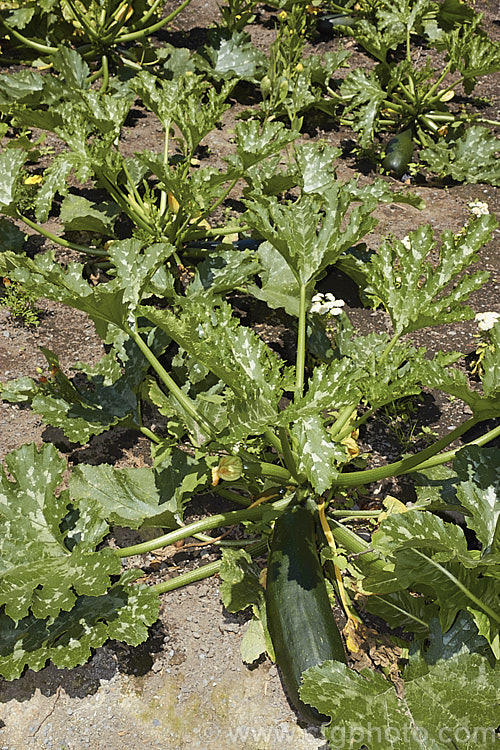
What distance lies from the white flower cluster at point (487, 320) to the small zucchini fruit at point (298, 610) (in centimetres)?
152

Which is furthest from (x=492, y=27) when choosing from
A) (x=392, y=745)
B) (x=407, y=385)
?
(x=392, y=745)

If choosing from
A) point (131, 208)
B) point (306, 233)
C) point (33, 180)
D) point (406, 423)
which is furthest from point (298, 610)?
point (33, 180)

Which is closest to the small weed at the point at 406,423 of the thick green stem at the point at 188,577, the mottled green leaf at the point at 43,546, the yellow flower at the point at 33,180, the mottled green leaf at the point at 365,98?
the thick green stem at the point at 188,577

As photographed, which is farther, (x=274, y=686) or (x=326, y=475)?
(x=274, y=686)

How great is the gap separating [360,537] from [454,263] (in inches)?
47.4

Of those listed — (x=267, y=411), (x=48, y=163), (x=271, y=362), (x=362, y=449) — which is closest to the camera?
(x=267, y=411)

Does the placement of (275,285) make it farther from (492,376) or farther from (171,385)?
(492,376)

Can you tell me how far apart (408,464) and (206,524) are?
82cm

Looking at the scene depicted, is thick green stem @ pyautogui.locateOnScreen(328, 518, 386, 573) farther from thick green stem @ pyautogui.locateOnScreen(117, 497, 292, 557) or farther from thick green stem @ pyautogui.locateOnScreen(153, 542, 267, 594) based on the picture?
thick green stem @ pyautogui.locateOnScreen(153, 542, 267, 594)

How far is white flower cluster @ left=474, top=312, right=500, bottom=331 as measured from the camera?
3.38m

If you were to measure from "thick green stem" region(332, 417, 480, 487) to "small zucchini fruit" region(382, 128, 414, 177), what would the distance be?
8.95 feet

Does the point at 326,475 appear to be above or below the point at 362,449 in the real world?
above

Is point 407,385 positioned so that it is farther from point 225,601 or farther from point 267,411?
point 225,601

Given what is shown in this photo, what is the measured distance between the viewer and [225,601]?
2.49 meters
